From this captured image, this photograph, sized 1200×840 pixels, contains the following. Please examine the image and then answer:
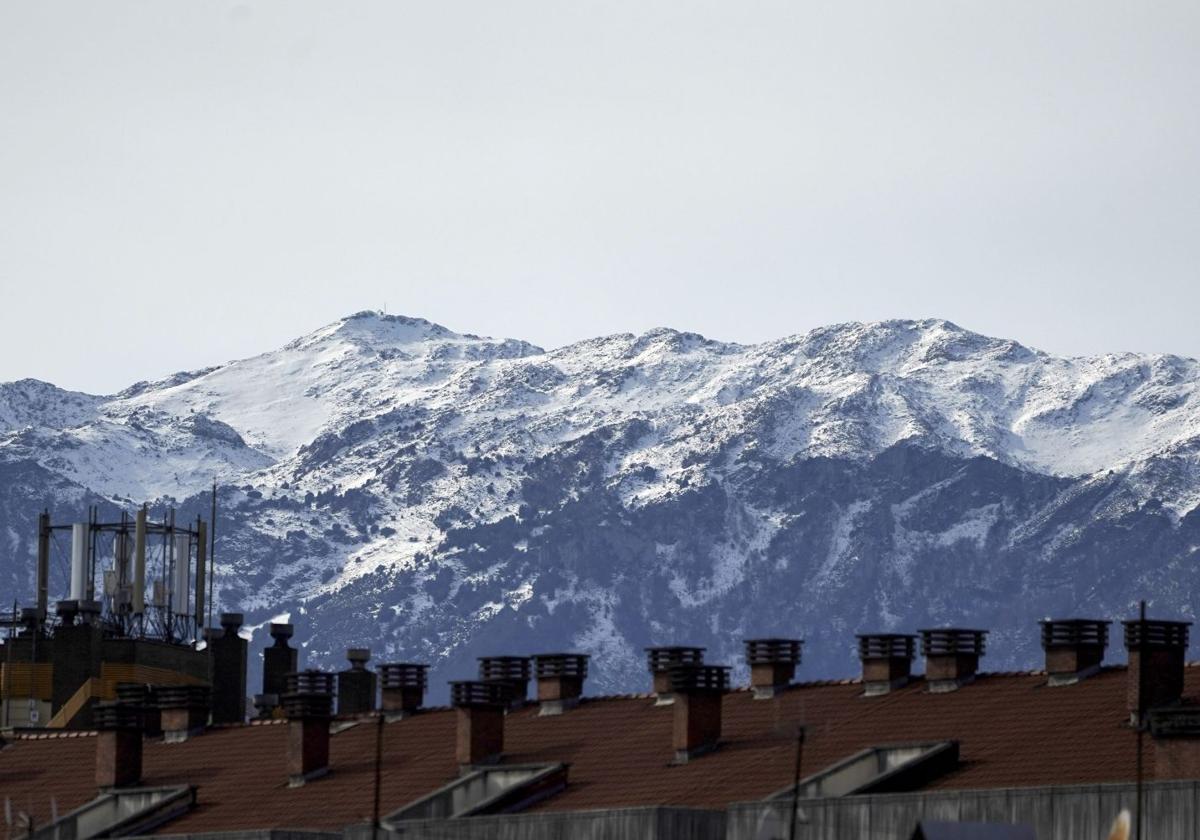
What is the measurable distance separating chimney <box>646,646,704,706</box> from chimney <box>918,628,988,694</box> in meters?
8.48

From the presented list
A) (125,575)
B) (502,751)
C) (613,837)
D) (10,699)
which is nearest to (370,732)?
(502,751)

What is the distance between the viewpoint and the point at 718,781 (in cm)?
Answer: 8162

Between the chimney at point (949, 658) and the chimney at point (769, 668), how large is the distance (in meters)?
6.48

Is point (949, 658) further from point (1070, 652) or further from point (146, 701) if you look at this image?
point (146, 701)

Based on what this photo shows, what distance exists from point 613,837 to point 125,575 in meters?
90.9

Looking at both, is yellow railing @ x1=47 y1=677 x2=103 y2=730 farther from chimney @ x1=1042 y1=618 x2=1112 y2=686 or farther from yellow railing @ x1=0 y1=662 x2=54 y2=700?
chimney @ x1=1042 y1=618 x2=1112 y2=686

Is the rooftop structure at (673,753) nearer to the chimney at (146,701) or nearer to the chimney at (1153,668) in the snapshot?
the chimney at (1153,668)

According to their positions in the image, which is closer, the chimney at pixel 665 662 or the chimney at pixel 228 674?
the chimney at pixel 665 662

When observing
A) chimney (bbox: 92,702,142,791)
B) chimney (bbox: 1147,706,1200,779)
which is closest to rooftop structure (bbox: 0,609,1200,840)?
chimney (bbox: 1147,706,1200,779)

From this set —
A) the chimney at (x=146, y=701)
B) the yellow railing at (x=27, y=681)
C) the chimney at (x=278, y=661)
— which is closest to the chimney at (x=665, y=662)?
the chimney at (x=146, y=701)

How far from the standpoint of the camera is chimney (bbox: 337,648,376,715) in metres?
139

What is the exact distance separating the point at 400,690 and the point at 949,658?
23.5m

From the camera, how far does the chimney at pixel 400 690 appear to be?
103375 millimetres

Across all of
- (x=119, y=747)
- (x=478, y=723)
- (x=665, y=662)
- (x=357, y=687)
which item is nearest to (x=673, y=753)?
(x=478, y=723)
